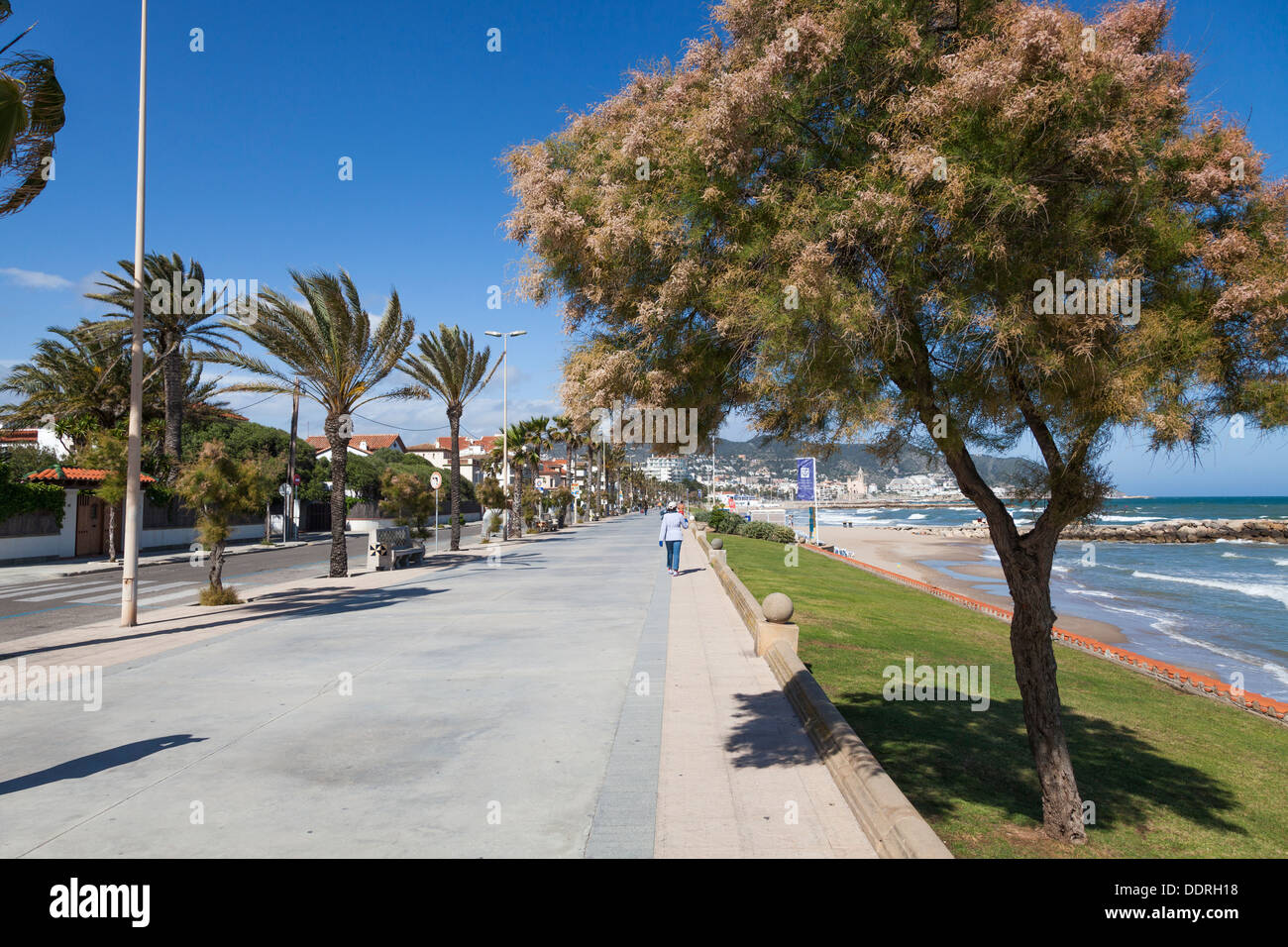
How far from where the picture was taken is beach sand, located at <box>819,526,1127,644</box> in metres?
20.2

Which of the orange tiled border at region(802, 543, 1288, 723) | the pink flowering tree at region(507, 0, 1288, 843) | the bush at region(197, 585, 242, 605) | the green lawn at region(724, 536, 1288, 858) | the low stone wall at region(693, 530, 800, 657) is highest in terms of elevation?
the pink flowering tree at region(507, 0, 1288, 843)

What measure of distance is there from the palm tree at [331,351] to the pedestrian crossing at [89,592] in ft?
12.2

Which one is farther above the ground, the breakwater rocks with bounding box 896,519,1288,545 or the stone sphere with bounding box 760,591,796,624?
the stone sphere with bounding box 760,591,796,624

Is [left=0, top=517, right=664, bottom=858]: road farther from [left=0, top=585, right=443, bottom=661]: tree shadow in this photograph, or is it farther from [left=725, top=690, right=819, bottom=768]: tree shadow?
[left=0, top=585, right=443, bottom=661]: tree shadow

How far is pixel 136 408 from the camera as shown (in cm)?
1240

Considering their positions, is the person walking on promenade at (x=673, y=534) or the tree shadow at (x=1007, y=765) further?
the person walking on promenade at (x=673, y=534)

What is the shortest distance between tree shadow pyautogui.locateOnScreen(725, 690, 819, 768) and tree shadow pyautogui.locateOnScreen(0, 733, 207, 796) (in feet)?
14.3

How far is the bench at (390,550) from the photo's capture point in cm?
2242

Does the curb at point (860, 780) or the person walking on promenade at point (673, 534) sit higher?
the person walking on promenade at point (673, 534)

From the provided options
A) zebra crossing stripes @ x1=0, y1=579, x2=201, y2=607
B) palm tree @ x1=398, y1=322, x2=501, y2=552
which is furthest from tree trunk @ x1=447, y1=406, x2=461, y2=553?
zebra crossing stripes @ x1=0, y1=579, x2=201, y2=607

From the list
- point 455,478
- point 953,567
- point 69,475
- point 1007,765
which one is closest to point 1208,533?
point 953,567

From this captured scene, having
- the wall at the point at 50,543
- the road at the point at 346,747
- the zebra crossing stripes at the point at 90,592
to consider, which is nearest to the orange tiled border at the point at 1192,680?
the road at the point at 346,747

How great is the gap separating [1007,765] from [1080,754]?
136 centimetres

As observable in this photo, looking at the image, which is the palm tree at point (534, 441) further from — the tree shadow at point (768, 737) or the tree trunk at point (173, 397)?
the tree shadow at point (768, 737)
